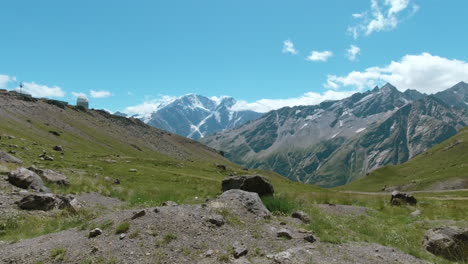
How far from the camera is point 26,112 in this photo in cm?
12900

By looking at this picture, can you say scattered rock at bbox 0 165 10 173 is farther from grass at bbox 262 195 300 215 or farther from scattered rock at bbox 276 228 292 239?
scattered rock at bbox 276 228 292 239

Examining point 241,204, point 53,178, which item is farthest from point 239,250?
point 53,178

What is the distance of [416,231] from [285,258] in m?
13.1

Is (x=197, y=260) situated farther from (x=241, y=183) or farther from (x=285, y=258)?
(x=241, y=183)

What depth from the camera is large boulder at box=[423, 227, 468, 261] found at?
659 inches

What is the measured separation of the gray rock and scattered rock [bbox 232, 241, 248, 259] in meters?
13.8

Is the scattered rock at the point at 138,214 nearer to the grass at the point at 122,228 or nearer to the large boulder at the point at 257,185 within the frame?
the grass at the point at 122,228

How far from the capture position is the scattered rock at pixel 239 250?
12.9 meters

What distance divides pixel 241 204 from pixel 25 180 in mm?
17270

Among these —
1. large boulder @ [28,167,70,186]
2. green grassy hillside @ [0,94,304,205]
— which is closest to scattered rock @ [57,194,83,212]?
green grassy hillside @ [0,94,304,205]

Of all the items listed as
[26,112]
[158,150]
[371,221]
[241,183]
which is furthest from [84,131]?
[371,221]

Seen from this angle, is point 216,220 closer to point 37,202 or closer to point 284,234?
point 284,234

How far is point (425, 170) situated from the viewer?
5704 inches

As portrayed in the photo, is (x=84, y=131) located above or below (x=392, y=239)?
above
